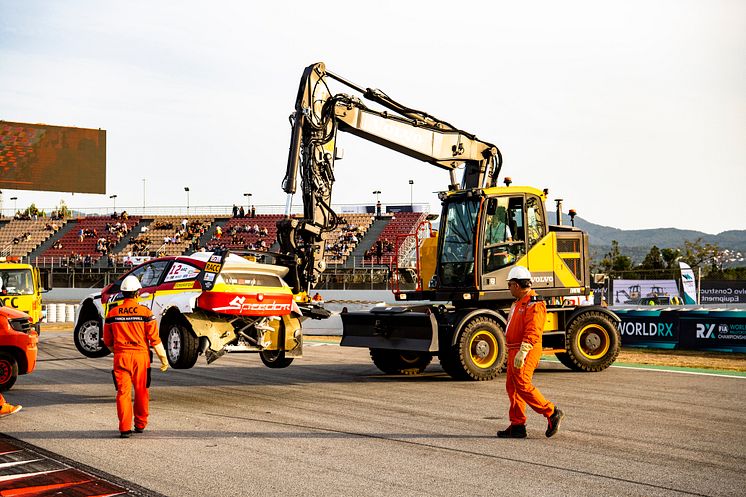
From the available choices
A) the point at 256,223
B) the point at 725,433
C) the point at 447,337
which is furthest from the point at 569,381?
the point at 256,223

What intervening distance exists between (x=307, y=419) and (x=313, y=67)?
27.1 ft

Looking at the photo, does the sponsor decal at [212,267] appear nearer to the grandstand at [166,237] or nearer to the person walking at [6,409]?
the person walking at [6,409]

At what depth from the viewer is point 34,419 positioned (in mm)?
10531

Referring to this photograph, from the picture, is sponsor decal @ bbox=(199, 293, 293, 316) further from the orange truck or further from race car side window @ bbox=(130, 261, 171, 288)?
the orange truck

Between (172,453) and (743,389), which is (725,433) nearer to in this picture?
(743,389)

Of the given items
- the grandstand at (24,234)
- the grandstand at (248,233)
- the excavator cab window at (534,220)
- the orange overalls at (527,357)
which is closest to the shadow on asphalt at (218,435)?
the orange overalls at (527,357)

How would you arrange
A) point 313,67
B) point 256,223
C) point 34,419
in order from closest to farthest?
point 34,419, point 313,67, point 256,223

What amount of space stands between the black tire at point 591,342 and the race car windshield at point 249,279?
5.88m

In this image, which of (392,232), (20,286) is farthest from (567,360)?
(392,232)

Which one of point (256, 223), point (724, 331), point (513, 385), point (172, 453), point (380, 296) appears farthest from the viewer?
point (256, 223)

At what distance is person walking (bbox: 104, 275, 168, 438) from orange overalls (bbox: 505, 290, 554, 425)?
3.92m

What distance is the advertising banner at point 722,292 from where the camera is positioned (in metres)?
29.5

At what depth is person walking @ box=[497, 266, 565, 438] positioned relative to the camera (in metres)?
8.95

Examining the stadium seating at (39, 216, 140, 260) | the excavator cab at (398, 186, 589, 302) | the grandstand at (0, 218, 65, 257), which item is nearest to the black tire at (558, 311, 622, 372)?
the excavator cab at (398, 186, 589, 302)
